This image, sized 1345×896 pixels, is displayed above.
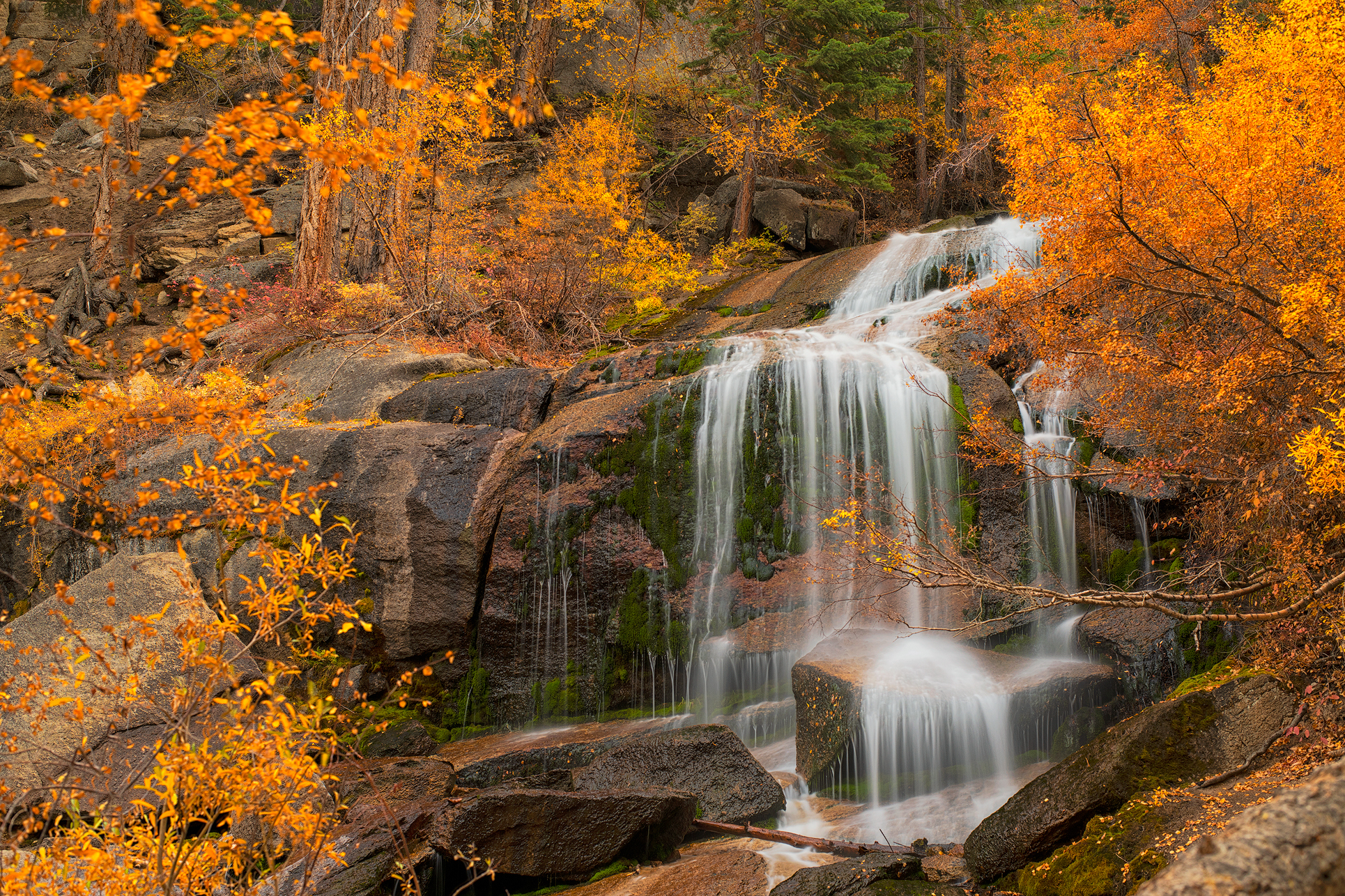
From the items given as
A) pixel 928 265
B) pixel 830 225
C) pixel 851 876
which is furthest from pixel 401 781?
pixel 830 225

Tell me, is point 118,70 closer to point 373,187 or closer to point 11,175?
point 11,175

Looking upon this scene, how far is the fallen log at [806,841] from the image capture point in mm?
5832

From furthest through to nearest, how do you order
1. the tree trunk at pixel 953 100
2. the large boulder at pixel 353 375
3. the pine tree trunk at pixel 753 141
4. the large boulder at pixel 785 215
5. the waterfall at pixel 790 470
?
the tree trunk at pixel 953 100 → the large boulder at pixel 785 215 → the pine tree trunk at pixel 753 141 → the large boulder at pixel 353 375 → the waterfall at pixel 790 470

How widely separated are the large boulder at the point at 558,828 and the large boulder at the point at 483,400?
562 cm

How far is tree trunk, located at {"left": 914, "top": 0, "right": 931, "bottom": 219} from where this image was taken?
69.2 feet

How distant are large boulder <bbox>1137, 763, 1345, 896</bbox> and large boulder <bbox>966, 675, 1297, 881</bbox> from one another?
3785 mm

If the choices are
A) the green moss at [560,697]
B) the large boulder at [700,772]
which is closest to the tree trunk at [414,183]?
the green moss at [560,697]

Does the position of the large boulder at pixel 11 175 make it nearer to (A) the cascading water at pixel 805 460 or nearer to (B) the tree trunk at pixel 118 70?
(B) the tree trunk at pixel 118 70

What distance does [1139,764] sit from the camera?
4.89m

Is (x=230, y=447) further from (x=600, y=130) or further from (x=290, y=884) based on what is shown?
(x=600, y=130)

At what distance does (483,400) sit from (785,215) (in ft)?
35.6

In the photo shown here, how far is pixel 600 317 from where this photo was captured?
15.2 meters

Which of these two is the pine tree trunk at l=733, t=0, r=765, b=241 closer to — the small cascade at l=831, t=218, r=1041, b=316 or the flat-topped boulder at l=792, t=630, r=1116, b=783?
the small cascade at l=831, t=218, r=1041, b=316

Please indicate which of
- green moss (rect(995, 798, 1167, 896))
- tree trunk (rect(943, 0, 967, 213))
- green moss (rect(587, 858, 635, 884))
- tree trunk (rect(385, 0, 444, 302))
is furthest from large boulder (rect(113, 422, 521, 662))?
tree trunk (rect(943, 0, 967, 213))
